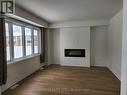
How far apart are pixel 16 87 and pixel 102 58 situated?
4.43 meters

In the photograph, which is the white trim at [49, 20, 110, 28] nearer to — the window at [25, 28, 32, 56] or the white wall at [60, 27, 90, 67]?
the white wall at [60, 27, 90, 67]

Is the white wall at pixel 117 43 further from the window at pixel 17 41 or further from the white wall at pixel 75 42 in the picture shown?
the window at pixel 17 41

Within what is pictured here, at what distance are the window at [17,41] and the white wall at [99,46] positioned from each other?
3.64 m

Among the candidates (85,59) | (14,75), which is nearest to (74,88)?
(14,75)

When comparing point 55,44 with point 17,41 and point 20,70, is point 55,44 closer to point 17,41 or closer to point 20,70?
point 17,41

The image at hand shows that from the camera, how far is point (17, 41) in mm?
4086

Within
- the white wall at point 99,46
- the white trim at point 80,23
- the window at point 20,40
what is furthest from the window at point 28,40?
the white wall at point 99,46

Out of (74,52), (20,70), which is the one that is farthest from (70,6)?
(74,52)

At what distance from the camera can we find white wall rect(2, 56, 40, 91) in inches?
137

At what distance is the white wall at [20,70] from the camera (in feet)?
11.4

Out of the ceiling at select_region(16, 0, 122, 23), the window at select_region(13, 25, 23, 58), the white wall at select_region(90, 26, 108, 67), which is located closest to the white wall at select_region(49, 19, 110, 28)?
the white wall at select_region(90, 26, 108, 67)

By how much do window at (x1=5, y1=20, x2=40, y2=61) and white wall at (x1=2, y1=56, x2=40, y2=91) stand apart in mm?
259

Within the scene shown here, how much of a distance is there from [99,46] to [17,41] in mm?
4081

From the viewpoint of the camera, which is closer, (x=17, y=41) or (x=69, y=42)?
(x=17, y=41)
